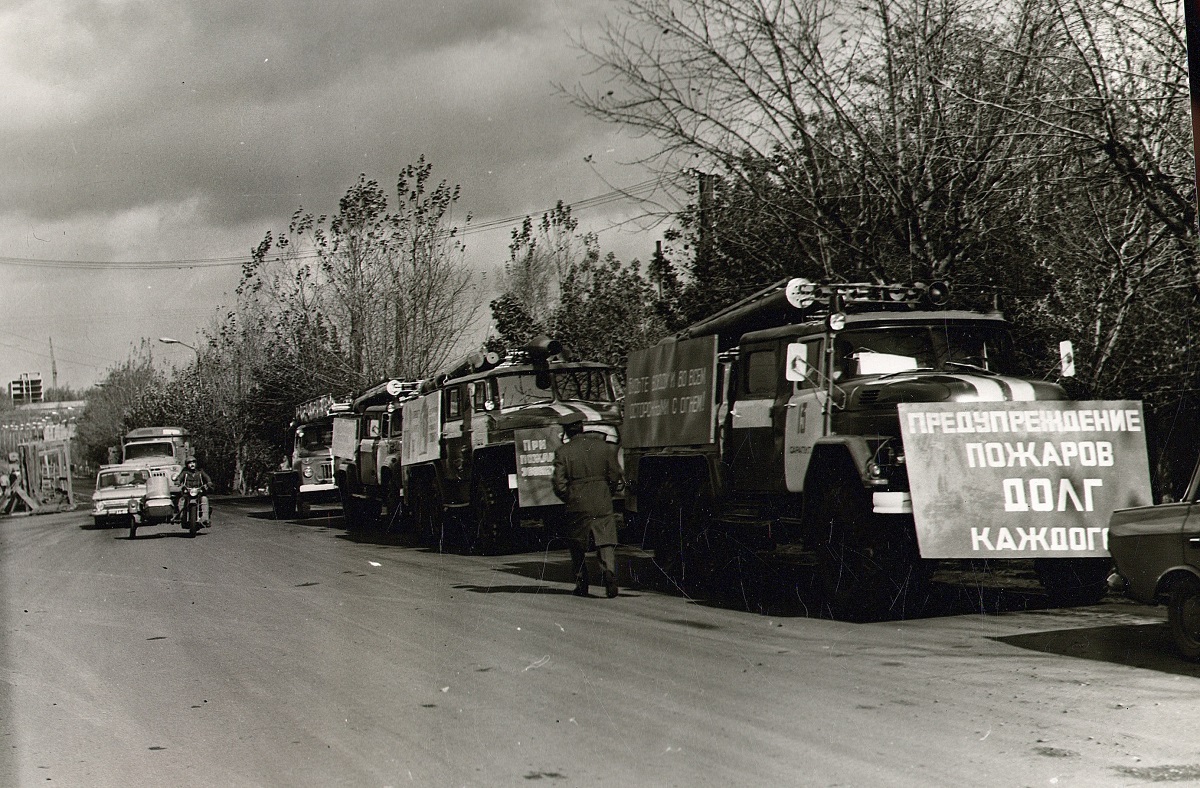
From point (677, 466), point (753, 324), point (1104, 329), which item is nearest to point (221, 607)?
point (677, 466)

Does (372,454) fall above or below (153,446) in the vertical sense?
below

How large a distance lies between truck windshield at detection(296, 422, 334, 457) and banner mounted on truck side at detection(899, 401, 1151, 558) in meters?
25.1

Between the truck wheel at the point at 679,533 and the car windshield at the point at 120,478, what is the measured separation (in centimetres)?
1823

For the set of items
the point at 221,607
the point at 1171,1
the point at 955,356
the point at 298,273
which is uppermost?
the point at 298,273

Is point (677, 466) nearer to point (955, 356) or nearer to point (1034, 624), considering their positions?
point (955, 356)

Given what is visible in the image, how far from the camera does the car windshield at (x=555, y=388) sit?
18172mm

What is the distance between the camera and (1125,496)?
9.70 meters

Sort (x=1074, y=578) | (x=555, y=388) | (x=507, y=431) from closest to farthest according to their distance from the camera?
(x=1074, y=578) → (x=507, y=431) → (x=555, y=388)

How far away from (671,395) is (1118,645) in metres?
5.86

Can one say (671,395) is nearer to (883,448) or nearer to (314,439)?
(883,448)

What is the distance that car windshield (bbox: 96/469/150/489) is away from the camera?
28.7 meters

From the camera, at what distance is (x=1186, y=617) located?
7.69m

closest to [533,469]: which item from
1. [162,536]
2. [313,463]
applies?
[162,536]

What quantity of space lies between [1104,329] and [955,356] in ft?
11.0
